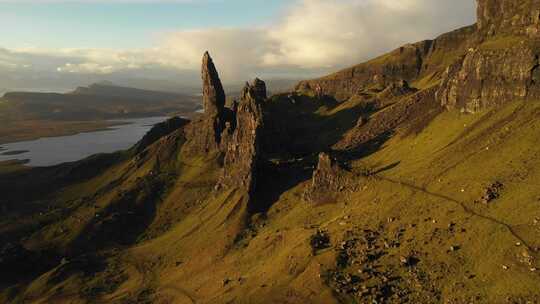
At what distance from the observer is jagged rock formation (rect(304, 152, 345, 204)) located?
146 metres

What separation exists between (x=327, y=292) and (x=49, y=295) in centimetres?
10289

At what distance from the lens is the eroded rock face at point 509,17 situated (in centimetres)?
14895

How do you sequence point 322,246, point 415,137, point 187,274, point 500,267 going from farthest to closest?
point 415,137
point 187,274
point 322,246
point 500,267

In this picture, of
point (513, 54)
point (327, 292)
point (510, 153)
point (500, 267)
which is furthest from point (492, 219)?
point (513, 54)

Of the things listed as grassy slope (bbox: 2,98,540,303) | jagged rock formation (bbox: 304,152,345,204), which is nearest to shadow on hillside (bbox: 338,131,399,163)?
grassy slope (bbox: 2,98,540,303)

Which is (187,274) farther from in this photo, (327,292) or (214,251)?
(327,292)

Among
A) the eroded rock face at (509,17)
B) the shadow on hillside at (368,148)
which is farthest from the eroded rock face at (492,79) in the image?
the shadow on hillside at (368,148)

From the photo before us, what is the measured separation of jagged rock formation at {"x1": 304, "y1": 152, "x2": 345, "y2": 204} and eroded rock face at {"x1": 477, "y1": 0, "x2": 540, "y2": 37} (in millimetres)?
78083

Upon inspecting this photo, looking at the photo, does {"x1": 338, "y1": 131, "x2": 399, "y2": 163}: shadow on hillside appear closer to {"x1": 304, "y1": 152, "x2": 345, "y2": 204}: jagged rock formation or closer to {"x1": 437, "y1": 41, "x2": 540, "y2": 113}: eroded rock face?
{"x1": 437, "y1": 41, "x2": 540, "y2": 113}: eroded rock face

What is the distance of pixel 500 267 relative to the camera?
81.4 metres

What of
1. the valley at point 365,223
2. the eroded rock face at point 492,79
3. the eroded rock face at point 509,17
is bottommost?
the valley at point 365,223

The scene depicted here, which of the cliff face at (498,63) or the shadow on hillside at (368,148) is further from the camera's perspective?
the shadow on hillside at (368,148)

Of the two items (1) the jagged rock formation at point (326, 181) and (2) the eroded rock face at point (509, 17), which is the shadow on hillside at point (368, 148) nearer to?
(1) the jagged rock formation at point (326, 181)

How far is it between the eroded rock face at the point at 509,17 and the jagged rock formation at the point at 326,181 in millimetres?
78083
